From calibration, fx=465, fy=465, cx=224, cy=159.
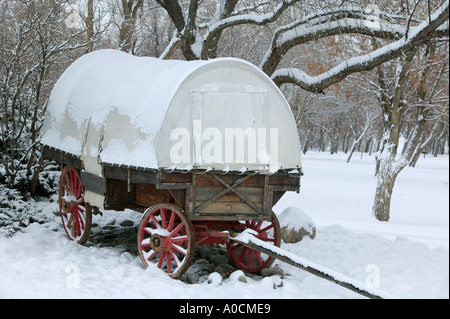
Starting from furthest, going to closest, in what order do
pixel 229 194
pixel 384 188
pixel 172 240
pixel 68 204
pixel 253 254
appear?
pixel 384 188, pixel 68 204, pixel 253 254, pixel 229 194, pixel 172 240

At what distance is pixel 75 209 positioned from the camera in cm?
802

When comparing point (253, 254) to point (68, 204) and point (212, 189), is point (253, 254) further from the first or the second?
point (68, 204)

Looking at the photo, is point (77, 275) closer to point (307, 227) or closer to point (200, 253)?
point (200, 253)

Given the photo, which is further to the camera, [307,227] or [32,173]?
[32,173]

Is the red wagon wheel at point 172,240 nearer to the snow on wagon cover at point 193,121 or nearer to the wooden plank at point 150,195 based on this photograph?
the wooden plank at point 150,195

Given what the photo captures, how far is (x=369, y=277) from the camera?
6.57 meters

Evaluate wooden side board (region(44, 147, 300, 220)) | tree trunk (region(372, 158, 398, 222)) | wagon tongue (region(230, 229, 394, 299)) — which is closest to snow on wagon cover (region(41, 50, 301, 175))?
wooden side board (region(44, 147, 300, 220))

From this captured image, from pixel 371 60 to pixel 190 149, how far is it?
12.2ft

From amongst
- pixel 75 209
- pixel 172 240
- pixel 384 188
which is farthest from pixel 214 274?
pixel 384 188

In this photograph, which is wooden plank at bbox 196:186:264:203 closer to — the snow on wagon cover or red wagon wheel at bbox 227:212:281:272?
the snow on wagon cover

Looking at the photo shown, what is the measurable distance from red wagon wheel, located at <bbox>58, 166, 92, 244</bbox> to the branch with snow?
4303 mm

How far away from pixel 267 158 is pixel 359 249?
294 cm

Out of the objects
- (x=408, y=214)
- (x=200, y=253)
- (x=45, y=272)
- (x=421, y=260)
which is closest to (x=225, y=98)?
(x=200, y=253)

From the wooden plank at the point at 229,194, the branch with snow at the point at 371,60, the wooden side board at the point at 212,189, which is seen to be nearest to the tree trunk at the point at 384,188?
the branch with snow at the point at 371,60
